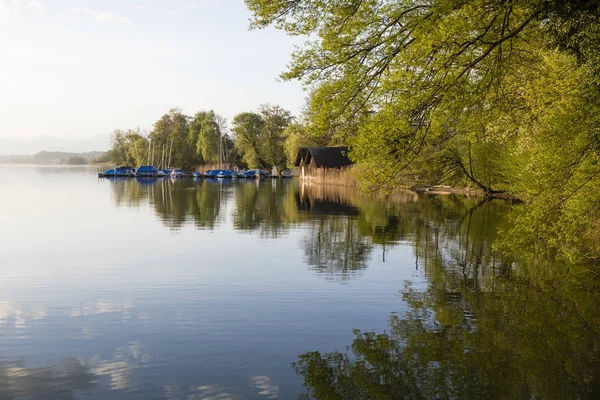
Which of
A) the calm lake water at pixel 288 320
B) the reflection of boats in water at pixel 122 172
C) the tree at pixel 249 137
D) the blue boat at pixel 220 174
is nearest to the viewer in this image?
the calm lake water at pixel 288 320

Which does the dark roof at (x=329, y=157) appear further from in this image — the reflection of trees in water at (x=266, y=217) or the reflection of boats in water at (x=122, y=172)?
the reflection of boats in water at (x=122, y=172)

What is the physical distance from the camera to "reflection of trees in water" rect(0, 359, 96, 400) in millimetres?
7398

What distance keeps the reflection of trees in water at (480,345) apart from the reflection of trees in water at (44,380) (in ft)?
10.2

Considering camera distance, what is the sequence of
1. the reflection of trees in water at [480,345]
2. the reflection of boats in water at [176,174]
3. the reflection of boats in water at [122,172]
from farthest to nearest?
the reflection of boats in water at [176,174], the reflection of boats in water at [122,172], the reflection of trees in water at [480,345]

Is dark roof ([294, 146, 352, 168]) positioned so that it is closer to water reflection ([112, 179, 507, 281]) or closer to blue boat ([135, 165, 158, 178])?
water reflection ([112, 179, 507, 281])

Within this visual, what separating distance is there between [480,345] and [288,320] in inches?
140

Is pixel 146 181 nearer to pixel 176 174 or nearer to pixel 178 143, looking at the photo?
pixel 176 174

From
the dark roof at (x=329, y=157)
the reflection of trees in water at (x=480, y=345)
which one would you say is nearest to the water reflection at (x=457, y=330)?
the reflection of trees in water at (x=480, y=345)

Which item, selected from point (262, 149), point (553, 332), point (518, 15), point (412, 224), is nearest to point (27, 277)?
point (553, 332)

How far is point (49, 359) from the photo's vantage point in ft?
28.3

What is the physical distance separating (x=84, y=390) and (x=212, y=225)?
65.0ft

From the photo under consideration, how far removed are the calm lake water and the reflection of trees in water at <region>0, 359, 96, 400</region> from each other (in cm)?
3

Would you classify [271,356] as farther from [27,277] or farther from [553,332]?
[27,277]

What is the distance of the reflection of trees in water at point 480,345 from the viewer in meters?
7.71
